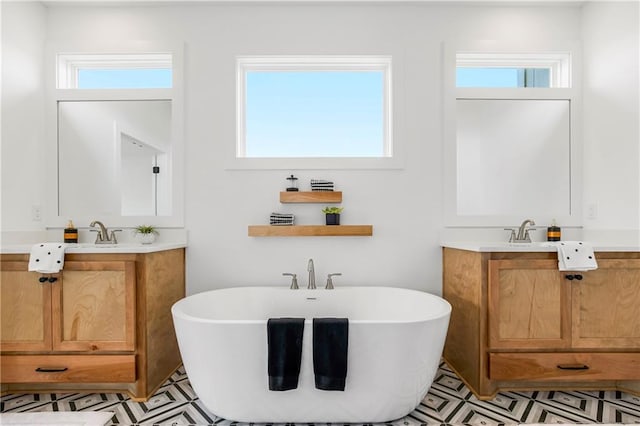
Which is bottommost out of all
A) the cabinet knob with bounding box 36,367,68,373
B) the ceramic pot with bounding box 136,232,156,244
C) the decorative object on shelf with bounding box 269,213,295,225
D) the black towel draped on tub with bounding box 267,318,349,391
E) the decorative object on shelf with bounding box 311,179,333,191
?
the cabinet knob with bounding box 36,367,68,373

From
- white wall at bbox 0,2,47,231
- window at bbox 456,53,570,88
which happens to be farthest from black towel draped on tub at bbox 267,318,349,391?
window at bbox 456,53,570,88

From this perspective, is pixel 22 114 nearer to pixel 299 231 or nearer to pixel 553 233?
pixel 299 231

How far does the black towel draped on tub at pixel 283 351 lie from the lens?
1.72 meters

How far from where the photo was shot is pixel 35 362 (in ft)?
6.84

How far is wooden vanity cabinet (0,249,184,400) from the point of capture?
2.08 meters

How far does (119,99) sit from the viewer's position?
273cm

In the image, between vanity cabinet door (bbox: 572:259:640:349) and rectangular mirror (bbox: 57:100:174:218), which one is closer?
vanity cabinet door (bbox: 572:259:640:349)

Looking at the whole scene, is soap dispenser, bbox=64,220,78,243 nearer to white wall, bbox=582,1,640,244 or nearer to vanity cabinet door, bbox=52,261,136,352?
vanity cabinet door, bbox=52,261,136,352

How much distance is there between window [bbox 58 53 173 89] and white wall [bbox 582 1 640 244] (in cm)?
314

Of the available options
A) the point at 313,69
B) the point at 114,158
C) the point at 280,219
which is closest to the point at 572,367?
the point at 280,219

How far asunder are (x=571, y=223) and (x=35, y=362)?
367 centimetres

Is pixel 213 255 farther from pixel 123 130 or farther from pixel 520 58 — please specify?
pixel 520 58

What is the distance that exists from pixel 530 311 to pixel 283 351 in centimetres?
143

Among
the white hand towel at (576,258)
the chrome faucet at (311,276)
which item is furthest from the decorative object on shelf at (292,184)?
the white hand towel at (576,258)
